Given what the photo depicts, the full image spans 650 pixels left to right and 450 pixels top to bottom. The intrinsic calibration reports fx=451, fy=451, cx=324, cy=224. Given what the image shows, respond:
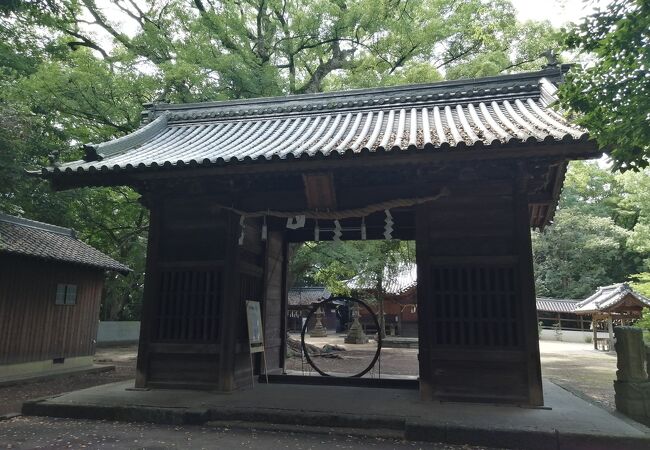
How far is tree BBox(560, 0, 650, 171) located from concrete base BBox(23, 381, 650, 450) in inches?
134

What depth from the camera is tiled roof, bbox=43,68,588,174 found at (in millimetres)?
6812

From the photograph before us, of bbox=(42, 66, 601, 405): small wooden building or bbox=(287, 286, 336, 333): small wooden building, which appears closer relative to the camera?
bbox=(42, 66, 601, 405): small wooden building

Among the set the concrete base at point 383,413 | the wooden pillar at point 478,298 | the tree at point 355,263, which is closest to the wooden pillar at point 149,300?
the concrete base at point 383,413

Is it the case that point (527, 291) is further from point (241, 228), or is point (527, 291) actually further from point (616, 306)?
point (616, 306)

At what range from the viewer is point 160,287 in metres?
8.52

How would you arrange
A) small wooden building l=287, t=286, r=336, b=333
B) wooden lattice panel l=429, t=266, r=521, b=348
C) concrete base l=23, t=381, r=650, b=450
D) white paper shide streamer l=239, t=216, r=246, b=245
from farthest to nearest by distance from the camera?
small wooden building l=287, t=286, r=336, b=333 → white paper shide streamer l=239, t=216, r=246, b=245 → wooden lattice panel l=429, t=266, r=521, b=348 → concrete base l=23, t=381, r=650, b=450

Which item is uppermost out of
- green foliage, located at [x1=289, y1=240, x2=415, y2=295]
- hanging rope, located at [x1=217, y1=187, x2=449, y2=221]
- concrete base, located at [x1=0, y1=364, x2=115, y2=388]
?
green foliage, located at [x1=289, y1=240, x2=415, y2=295]

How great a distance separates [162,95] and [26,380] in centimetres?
1053

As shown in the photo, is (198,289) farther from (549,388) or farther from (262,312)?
(549,388)

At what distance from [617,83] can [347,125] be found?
5.60 metres

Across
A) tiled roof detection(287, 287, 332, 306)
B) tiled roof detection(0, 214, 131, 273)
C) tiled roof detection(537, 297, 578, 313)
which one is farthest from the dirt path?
tiled roof detection(287, 287, 332, 306)

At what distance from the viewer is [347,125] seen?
31.0 ft

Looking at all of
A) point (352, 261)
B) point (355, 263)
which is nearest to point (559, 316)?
point (355, 263)

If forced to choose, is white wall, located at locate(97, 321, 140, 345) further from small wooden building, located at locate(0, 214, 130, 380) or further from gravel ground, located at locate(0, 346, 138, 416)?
small wooden building, located at locate(0, 214, 130, 380)
